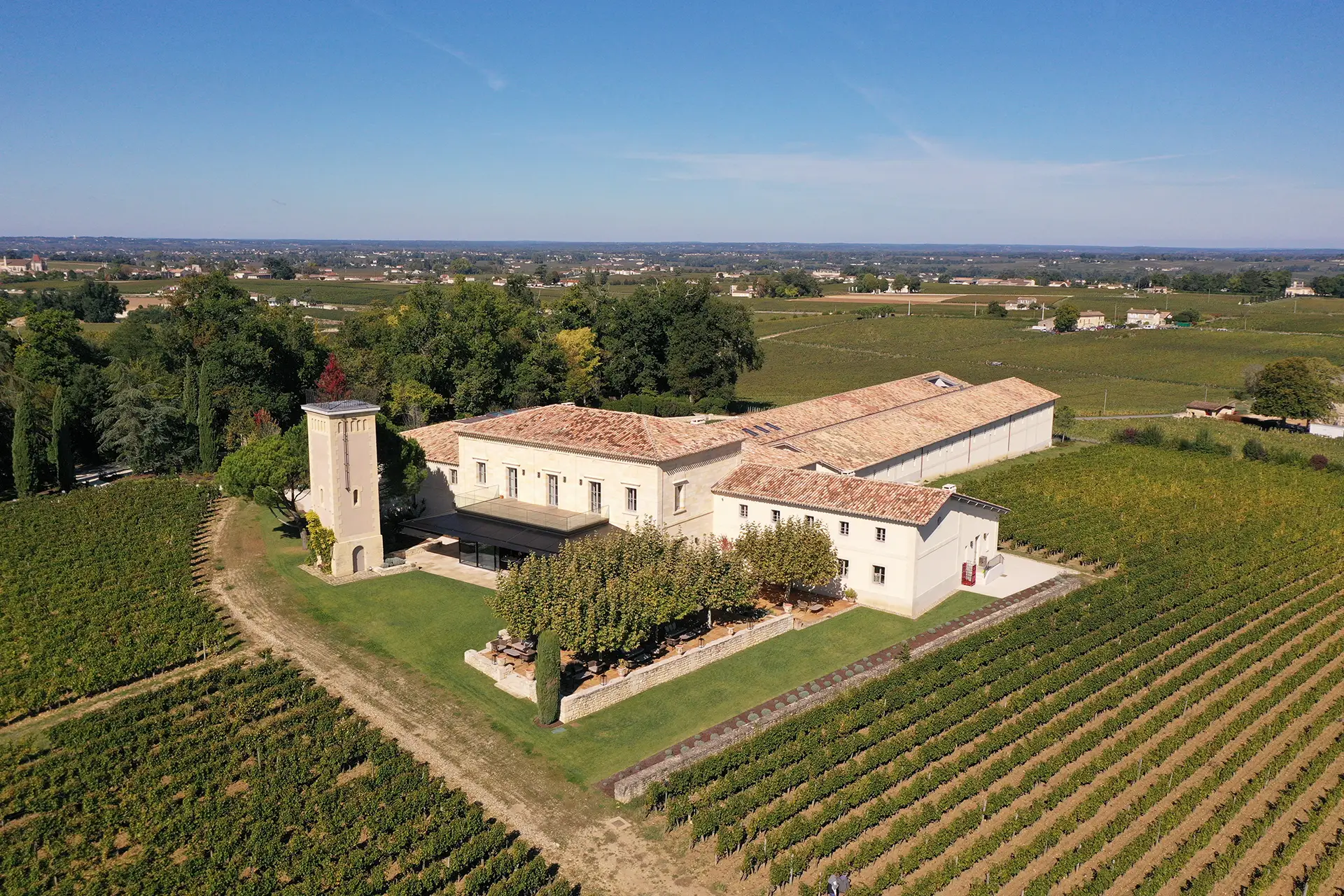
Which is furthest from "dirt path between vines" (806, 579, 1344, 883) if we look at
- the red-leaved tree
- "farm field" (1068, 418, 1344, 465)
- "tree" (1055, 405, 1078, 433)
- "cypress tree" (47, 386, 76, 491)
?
"cypress tree" (47, 386, 76, 491)

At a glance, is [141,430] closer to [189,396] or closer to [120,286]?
[189,396]

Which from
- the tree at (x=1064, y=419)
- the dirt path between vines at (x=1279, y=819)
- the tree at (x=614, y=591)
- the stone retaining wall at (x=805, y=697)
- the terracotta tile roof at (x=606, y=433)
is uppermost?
the terracotta tile roof at (x=606, y=433)

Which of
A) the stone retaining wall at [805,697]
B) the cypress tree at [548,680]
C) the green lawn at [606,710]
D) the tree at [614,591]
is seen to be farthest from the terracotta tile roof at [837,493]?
the cypress tree at [548,680]

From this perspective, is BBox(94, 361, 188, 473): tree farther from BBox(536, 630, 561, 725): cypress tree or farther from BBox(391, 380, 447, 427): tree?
BBox(536, 630, 561, 725): cypress tree

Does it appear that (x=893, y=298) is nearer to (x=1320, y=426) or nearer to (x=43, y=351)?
(x=1320, y=426)

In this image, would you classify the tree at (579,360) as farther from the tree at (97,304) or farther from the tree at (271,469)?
the tree at (97,304)

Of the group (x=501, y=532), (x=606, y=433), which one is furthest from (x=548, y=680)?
(x=606, y=433)
